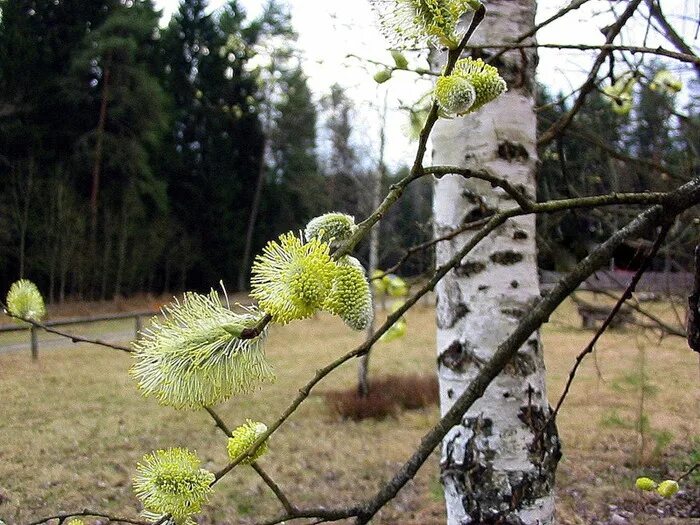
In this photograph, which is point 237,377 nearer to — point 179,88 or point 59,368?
point 59,368

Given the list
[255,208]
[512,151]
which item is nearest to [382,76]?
[512,151]

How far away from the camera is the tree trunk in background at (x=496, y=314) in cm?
→ 104

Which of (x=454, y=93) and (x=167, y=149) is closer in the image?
(x=454, y=93)

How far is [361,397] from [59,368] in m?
2.83

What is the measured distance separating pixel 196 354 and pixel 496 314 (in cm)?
70

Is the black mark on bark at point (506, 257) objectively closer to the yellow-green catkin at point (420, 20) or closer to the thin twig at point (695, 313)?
the thin twig at point (695, 313)

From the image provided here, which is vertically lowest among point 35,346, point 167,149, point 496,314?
point 35,346

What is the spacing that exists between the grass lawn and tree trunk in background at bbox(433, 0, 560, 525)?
33 cm

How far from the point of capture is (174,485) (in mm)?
481

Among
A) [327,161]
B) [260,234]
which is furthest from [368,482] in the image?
[327,161]

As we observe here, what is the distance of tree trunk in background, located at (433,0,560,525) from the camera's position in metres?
1.04

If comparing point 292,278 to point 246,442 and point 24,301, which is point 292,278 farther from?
point 24,301

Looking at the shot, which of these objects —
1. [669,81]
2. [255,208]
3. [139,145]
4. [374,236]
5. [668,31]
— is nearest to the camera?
[668,31]

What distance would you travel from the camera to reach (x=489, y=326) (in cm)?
107
